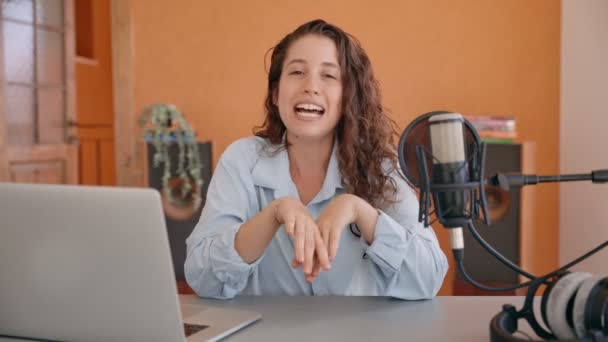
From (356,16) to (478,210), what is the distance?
3.32 m

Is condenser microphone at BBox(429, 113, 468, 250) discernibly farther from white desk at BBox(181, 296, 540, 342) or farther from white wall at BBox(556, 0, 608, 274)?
white wall at BBox(556, 0, 608, 274)

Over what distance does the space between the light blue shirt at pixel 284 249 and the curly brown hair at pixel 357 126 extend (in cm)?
3

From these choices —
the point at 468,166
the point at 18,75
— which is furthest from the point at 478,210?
the point at 18,75

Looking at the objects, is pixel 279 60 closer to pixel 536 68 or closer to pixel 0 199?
pixel 0 199

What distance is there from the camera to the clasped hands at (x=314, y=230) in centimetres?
117

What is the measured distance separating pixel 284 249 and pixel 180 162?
2289 millimetres

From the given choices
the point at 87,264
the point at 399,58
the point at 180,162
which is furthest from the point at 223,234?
the point at 399,58

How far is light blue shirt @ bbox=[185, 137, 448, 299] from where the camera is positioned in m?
1.41

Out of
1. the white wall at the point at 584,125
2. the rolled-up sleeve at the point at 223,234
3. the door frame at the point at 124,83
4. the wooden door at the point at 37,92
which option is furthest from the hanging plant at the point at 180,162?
the rolled-up sleeve at the point at 223,234

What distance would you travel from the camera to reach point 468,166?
3.00 feet

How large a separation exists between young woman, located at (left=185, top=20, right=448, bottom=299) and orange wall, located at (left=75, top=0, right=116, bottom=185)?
461cm

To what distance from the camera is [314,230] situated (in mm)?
1203

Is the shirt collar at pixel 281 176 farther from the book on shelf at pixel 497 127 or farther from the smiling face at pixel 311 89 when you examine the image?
the book on shelf at pixel 497 127

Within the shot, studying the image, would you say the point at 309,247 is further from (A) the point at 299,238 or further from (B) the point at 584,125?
(B) the point at 584,125
